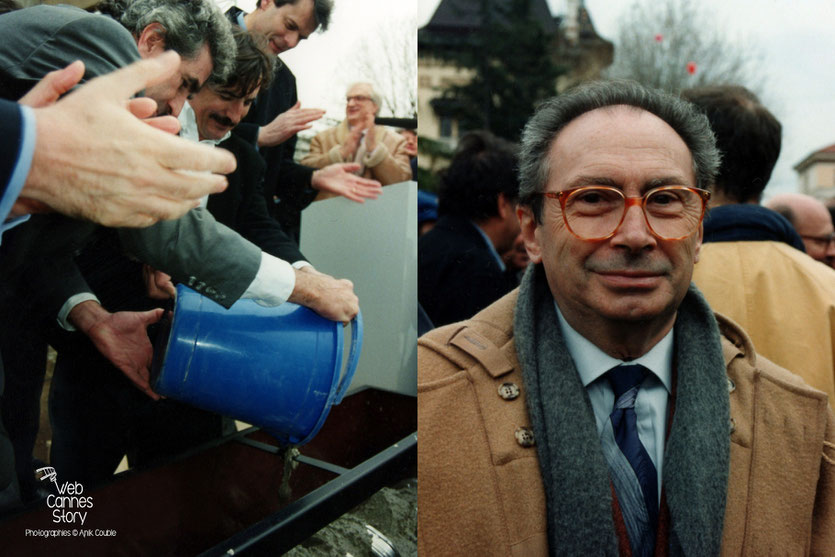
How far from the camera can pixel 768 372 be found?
4.79 ft

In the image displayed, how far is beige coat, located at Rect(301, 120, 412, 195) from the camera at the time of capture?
1.23m

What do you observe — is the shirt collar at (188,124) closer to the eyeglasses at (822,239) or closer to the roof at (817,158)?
the roof at (817,158)

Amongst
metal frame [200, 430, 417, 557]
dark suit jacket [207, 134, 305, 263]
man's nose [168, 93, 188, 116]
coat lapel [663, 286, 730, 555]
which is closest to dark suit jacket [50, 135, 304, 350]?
dark suit jacket [207, 134, 305, 263]

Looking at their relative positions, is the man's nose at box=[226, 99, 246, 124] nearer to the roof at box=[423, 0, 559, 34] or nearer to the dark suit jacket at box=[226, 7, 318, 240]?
the dark suit jacket at box=[226, 7, 318, 240]

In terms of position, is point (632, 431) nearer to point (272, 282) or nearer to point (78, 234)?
point (272, 282)

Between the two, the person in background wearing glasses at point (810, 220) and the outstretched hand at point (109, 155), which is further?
the person in background wearing glasses at point (810, 220)

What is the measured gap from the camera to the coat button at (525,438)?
1.32 m

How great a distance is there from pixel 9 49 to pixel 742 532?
1.66m

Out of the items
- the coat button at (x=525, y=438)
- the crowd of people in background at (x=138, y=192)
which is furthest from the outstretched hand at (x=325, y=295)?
the coat button at (x=525, y=438)

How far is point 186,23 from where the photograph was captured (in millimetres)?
1014

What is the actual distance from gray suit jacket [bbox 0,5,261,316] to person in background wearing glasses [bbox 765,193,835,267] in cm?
244

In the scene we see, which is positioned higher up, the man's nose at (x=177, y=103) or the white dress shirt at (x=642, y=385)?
the man's nose at (x=177, y=103)

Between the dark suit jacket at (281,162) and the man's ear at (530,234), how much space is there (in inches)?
22.4

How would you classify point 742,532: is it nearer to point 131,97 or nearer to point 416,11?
point 416,11
